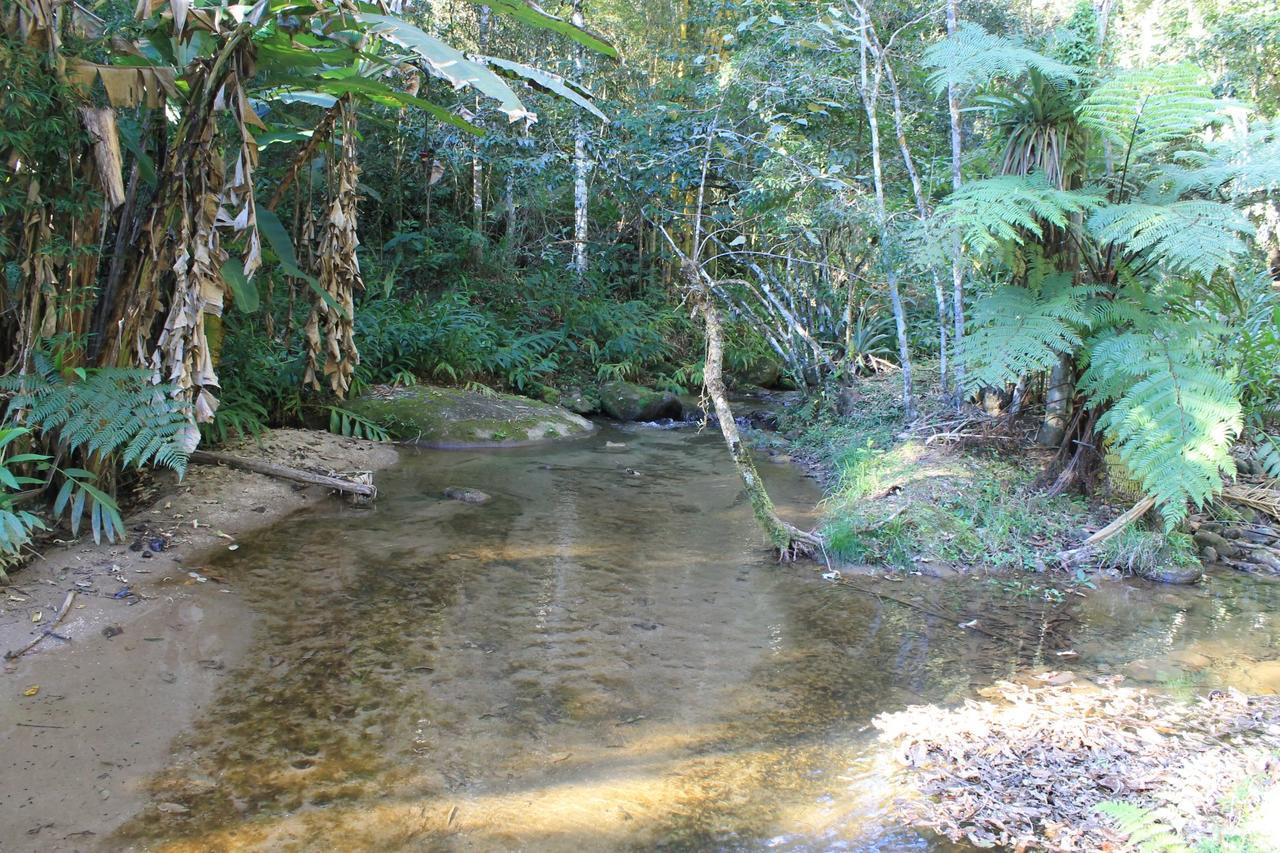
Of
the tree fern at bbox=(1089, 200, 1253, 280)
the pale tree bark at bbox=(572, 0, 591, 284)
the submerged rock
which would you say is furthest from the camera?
the pale tree bark at bbox=(572, 0, 591, 284)

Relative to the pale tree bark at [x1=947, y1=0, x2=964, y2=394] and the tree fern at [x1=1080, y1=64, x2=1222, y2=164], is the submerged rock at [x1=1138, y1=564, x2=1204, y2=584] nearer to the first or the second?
the pale tree bark at [x1=947, y1=0, x2=964, y2=394]

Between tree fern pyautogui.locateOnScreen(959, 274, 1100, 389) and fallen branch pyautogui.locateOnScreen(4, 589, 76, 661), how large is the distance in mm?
5165

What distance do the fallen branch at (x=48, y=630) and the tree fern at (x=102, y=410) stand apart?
73 cm

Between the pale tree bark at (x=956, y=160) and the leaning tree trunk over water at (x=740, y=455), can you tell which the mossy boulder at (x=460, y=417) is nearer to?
the leaning tree trunk over water at (x=740, y=455)

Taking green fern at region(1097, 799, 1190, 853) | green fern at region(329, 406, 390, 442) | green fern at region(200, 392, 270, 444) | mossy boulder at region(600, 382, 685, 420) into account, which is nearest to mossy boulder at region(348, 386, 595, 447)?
green fern at region(329, 406, 390, 442)

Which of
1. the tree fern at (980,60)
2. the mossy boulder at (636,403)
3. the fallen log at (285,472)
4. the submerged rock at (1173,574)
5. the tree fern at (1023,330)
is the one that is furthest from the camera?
the mossy boulder at (636,403)

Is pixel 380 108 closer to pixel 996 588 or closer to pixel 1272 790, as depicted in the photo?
pixel 996 588

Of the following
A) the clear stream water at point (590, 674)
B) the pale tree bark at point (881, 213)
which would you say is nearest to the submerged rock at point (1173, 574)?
the clear stream water at point (590, 674)

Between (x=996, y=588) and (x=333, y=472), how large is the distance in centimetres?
513

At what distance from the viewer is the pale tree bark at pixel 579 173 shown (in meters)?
11.3

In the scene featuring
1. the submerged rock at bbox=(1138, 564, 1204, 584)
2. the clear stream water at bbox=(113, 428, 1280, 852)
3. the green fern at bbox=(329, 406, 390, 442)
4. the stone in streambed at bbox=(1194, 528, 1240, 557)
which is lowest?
the clear stream water at bbox=(113, 428, 1280, 852)

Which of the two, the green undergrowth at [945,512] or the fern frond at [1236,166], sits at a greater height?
the fern frond at [1236,166]

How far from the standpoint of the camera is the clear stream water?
9.45 ft

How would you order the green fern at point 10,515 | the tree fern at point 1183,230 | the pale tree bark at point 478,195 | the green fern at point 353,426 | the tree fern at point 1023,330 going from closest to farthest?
the green fern at point 10,515 → the tree fern at point 1183,230 → the tree fern at point 1023,330 → the green fern at point 353,426 → the pale tree bark at point 478,195
